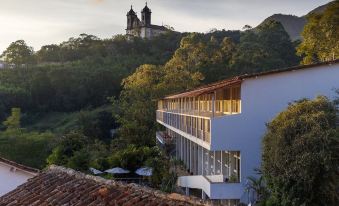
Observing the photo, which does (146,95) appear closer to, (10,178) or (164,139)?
(164,139)

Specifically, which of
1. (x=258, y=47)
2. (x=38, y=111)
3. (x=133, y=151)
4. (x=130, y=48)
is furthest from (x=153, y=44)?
(x=133, y=151)

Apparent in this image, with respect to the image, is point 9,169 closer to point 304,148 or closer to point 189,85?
point 304,148

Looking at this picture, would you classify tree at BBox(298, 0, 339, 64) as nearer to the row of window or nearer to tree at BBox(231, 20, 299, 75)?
the row of window

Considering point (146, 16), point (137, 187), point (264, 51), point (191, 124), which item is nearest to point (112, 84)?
point (264, 51)

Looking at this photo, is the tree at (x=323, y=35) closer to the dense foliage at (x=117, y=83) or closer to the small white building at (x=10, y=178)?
the dense foliage at (x=117, y=83)

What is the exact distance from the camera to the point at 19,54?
8494cm

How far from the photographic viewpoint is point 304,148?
14.2 metres

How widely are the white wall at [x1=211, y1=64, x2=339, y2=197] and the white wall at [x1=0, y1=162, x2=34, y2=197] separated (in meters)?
6.75

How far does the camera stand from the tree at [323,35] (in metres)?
34.3

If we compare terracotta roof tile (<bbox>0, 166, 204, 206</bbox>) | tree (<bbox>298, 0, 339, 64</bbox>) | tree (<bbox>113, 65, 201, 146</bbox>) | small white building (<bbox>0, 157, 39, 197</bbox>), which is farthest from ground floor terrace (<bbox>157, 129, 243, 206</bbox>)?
tree (<bbox>298, 0, 339, 64</bbox>)

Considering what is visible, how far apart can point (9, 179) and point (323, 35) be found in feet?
90.7

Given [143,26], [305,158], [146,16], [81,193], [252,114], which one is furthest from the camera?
[146,16]

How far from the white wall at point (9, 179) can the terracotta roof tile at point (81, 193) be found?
5656 millimetres

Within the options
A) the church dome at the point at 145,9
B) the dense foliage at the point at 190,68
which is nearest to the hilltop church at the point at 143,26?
the church dome at the point at 145,9
